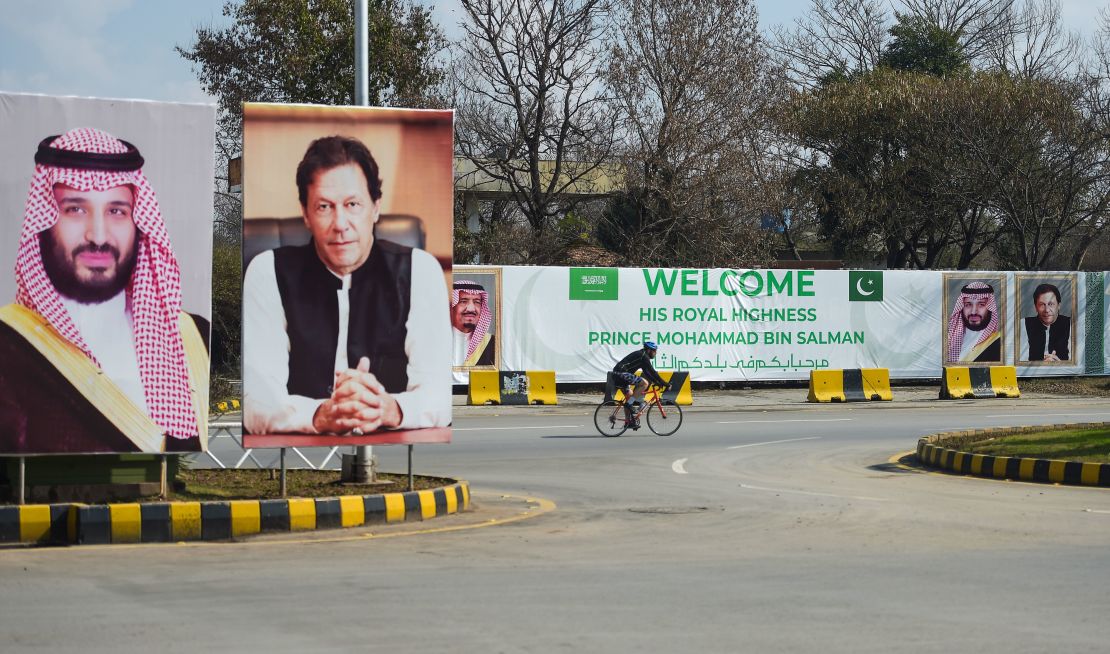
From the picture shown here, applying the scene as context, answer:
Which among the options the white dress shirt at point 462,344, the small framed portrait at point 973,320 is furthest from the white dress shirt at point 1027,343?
the white dress shirt at point 462,344

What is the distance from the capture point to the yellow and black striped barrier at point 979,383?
31672 millimetres

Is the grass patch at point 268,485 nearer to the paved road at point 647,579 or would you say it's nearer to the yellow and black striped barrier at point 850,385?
the paved road at point 647,579

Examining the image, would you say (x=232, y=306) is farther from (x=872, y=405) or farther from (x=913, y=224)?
(x=913, y=224)

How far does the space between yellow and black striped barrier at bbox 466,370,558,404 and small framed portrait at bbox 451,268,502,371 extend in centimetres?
93

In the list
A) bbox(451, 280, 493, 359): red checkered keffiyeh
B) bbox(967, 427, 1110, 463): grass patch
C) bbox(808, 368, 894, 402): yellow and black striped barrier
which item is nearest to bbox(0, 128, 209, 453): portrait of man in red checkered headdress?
bbox(967, 427, 1110, 463): grass patch

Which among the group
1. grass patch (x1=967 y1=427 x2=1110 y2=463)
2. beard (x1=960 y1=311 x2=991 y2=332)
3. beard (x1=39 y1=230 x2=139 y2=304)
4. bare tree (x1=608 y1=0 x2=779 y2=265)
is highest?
bare tree (x1=608 y1=0 x2=779 y2=265)

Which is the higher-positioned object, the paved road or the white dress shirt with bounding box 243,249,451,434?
the white dress shirt with bounding box 243,249,451,434

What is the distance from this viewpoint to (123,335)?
11070 mm

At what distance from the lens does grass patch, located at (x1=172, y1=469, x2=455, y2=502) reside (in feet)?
38.4

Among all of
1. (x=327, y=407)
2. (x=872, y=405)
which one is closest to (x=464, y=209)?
(x=872, y=405)

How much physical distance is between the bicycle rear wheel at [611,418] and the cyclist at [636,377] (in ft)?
0.56

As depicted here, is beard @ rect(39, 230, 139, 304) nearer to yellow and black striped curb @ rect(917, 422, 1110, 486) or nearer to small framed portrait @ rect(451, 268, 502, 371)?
yellow and black striped curb @ rect(917, 422, 1110, 486)

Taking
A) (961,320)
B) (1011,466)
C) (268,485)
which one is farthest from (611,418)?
(961,320)

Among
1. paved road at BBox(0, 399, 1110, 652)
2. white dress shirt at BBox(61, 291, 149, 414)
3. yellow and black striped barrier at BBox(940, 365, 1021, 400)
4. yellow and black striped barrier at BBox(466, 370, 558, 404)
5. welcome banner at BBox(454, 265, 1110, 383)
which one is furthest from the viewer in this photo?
yellow and black striped barrier at BBox(940, 365, 1021, 400)
